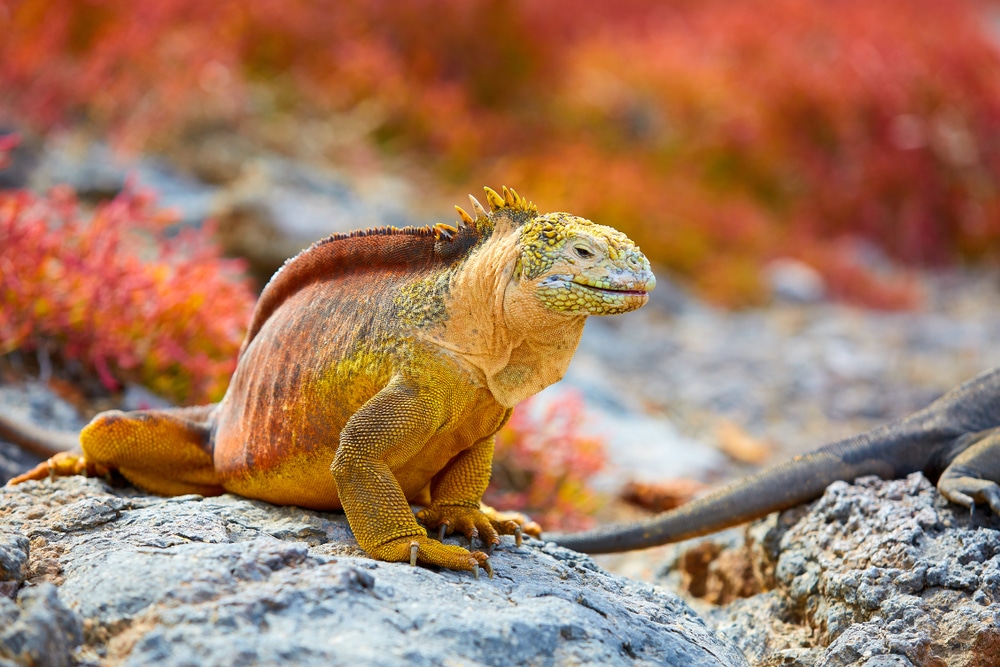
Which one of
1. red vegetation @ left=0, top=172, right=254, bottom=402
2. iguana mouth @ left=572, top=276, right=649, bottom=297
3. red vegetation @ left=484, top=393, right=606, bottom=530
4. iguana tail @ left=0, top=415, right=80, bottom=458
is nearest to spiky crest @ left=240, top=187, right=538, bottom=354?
iguana mouth @ left=572, top=276, right=649, bottom=297

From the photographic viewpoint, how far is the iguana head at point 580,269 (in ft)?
9.04

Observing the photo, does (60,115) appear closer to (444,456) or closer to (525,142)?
(525,142)

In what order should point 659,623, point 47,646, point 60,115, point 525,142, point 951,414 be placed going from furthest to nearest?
point 525,142
point 60,115
point 951,414
point 659,623
point 47,646

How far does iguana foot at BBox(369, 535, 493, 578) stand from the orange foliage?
19.6 feet

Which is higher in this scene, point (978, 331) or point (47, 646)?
point (978, 331)

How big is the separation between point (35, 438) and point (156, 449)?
89 cm

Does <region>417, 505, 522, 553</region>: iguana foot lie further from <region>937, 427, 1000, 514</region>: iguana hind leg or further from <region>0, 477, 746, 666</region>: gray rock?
<region>937, 427, 1000, 514</region>: iguana hind leg

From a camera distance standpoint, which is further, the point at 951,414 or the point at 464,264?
the point at 951,414

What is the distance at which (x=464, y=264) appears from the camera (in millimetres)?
2998

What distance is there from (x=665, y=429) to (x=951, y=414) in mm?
3119

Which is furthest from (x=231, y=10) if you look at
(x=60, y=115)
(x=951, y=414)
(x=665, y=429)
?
(x=951, y=414)

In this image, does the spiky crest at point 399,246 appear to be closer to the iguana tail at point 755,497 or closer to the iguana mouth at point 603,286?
the iguana mouth at point 603,286

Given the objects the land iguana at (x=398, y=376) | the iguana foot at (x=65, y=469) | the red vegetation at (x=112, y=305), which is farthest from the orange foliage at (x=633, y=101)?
the land iguana at (x=398, y=376)

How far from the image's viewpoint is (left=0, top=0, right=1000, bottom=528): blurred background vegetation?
7699 mm
